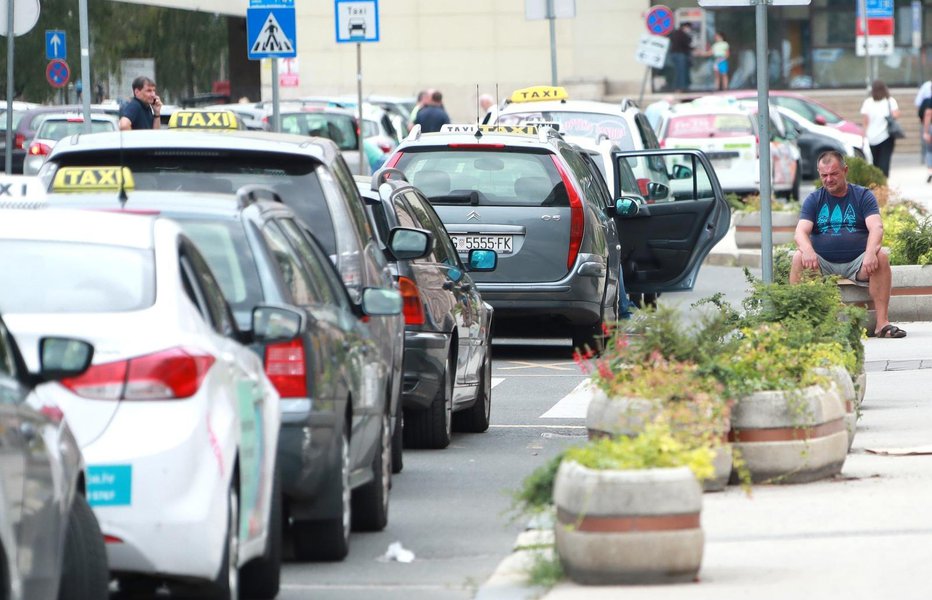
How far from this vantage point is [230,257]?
296 inches

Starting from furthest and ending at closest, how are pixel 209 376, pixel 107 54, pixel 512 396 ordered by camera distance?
pixel 107 54 < pixel 512 396 < pixel 209 376

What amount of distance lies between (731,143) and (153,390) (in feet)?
90.5

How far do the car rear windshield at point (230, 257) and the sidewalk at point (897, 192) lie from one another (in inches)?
706

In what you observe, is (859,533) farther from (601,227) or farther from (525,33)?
(525,33)

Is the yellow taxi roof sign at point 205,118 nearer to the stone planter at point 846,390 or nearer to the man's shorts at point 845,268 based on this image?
the man's shorts at point 845,268

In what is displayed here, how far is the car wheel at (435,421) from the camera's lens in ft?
36.4

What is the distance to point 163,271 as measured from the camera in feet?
20.9

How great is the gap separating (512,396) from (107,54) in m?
31.0

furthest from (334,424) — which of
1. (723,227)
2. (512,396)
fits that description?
(723,227)

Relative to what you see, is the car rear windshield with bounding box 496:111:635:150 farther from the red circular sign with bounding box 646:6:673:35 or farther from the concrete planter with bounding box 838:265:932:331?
the red circular sign with bounding box 646:6:673:35

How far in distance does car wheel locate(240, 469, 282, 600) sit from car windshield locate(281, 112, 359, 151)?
2645 centimetres

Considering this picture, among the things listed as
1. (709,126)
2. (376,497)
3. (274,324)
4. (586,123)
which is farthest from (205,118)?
(709,126)

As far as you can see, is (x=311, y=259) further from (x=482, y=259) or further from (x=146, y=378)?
(x=482, y=259)

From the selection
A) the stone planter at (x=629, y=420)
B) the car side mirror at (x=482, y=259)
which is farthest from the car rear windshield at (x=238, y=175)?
the car side mirror at (x=482, y=259)
